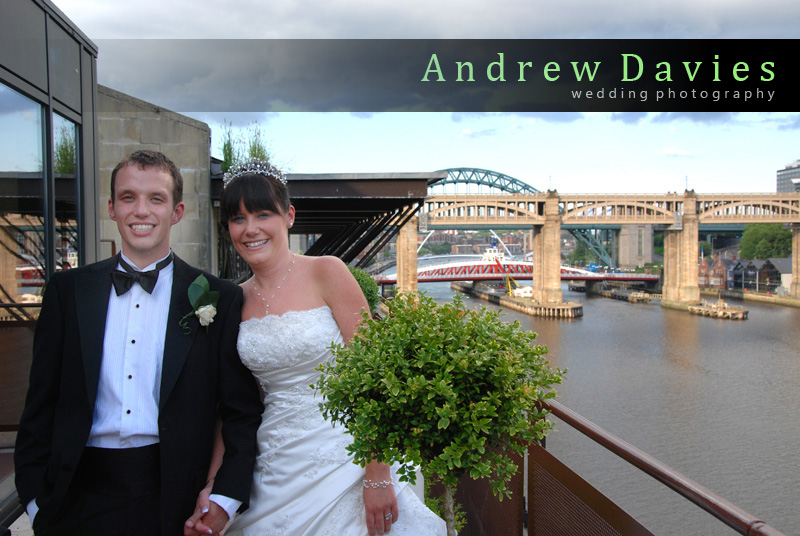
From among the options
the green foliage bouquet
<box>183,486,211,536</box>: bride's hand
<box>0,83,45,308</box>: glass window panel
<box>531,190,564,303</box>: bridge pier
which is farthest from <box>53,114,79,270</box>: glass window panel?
<box>531,190,564,303</box>: bridge pier

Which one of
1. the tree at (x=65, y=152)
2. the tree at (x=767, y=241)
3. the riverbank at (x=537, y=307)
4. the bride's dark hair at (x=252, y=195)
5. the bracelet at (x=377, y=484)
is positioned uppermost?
the tree at (x=767, y=241)

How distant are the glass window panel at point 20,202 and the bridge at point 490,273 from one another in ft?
253

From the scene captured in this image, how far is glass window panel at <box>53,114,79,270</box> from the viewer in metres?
4.58

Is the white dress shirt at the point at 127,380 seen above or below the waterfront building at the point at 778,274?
above

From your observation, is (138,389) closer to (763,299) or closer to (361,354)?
(361,354)

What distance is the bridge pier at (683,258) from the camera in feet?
236

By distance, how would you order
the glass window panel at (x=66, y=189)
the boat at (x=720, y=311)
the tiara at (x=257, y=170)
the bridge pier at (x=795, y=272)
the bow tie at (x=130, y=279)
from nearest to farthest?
the bow tie at (x=130, y=279) → the tiara at (x=257, y=170) → the glass window panel at (x=66, y=189) → the boat at (x=720, y=311) → the bridge pier at (x=795, y=272)

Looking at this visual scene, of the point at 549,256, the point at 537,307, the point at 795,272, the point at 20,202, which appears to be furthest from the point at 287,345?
the point at 795,272

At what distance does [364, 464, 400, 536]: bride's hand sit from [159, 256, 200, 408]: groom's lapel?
759 millimetres

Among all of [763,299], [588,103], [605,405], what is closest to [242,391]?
[588,103]

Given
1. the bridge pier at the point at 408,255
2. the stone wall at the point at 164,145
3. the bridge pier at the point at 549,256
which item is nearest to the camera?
the stone wall at the point at 164,145

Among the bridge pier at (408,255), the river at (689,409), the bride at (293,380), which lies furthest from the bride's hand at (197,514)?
the bridge pier at (408,255)

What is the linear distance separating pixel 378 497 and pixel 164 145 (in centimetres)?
653

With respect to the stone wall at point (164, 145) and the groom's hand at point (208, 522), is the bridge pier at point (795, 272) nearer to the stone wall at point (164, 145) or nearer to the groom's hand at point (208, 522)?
the stone wall at point (164, 145)
